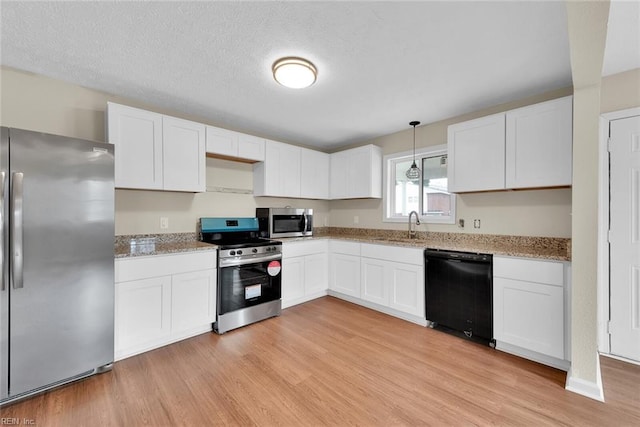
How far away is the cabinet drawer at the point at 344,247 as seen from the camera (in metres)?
3.60

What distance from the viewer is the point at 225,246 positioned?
283 cm

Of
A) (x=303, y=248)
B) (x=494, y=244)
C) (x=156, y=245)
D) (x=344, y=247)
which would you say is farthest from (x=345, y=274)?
(x=156, y=245)

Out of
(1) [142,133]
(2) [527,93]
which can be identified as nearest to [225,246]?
(1) [142,133]

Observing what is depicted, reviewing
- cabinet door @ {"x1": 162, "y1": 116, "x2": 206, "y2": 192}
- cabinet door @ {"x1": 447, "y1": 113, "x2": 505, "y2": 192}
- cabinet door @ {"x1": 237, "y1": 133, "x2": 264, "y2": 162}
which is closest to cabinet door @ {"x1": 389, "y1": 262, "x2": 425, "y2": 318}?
cabinet door @ {"x1": 447, "y1": 113, "x2": 505, "y2": 192}

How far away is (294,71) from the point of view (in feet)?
6.88

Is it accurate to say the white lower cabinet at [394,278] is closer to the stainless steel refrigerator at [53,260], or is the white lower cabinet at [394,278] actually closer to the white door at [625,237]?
the white door at [625,237]

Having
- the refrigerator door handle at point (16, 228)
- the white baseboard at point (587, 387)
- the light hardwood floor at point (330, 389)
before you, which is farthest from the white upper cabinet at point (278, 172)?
the white baseboard at point (587, 387)

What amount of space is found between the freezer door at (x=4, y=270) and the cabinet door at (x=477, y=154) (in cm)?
369

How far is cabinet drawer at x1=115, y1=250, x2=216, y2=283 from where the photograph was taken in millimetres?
2221

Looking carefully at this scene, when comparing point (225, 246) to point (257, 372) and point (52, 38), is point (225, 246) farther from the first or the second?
point (52, 38)

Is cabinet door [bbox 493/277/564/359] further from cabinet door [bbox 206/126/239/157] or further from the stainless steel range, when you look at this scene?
cabinet door [bbox 206/126/239/157]

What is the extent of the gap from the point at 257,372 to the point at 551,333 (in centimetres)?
235

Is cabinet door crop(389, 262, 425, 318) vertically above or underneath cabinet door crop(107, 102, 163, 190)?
underneath

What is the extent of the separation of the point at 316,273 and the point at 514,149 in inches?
106
